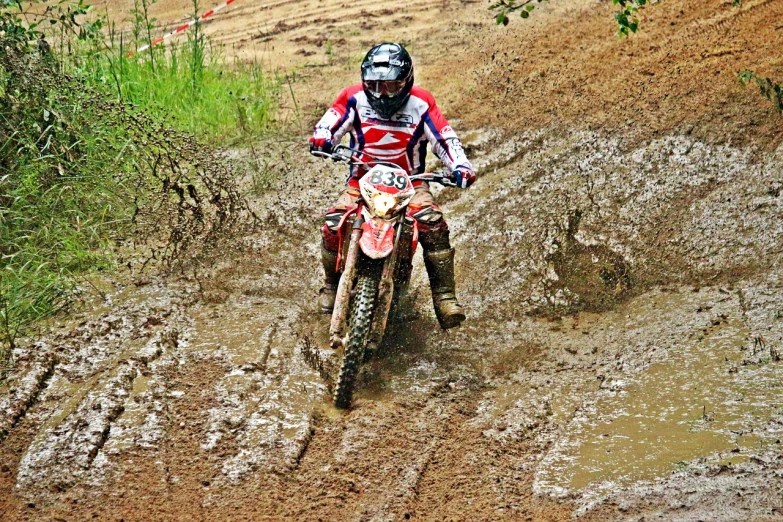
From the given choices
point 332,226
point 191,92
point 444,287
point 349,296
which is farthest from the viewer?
point 191,92

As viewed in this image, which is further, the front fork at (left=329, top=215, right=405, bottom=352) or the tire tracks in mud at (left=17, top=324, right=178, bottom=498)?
the front fork at (left=329, top=215, right=405, bottom=352)

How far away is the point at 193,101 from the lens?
942 cm

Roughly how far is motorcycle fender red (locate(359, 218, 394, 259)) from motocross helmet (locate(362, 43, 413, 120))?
94cm

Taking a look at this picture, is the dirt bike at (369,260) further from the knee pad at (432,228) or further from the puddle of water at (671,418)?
the puddle of water at (671,418)

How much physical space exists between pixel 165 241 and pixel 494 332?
9.13ft

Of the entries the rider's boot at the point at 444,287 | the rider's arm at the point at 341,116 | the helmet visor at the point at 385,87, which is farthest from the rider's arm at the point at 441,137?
the rider's boot at the point at 444,287

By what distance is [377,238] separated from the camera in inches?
202

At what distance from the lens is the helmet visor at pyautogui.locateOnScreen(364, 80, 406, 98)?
5.59 m

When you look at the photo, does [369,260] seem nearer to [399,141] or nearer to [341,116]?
[399,141]

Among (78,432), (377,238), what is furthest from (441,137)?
(78,432)

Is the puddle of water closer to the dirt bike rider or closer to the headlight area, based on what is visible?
the dirt bike rider

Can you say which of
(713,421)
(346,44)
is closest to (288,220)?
(713,421)

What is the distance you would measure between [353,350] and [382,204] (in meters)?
0.90

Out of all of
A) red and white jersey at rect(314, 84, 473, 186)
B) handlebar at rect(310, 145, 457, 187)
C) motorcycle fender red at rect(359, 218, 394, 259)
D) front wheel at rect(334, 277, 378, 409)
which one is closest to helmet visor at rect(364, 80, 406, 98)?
red and white jersey at rect(314, 84, 473, 186)
